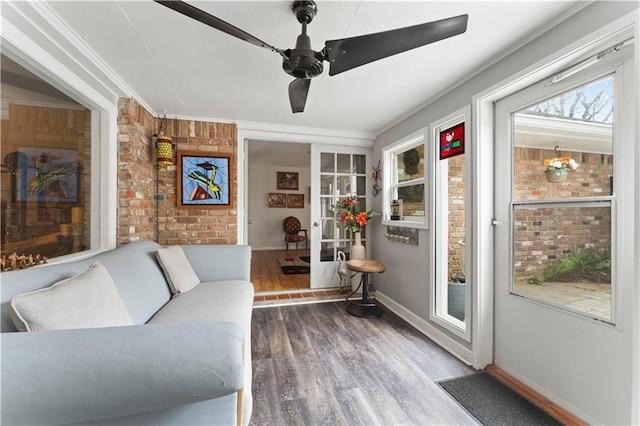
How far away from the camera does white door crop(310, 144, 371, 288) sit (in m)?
3.48

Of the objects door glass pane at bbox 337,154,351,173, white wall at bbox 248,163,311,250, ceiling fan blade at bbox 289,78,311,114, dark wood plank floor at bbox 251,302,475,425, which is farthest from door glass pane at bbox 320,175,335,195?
white wall at bbox 248,163,311,250

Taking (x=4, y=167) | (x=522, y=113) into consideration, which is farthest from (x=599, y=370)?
(x=4, y=167)

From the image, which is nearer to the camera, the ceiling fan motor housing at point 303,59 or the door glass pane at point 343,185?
the ceiling fan motor housing at point 303,59

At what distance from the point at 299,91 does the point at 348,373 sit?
75.7 inches

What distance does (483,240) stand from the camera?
1871mm

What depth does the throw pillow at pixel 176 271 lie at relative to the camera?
2.01 metres

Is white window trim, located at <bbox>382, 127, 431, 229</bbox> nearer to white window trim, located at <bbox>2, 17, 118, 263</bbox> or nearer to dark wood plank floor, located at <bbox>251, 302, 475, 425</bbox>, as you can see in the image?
dark wood plank floor, located at <bbox>251, 302, 475, 425</bbox>

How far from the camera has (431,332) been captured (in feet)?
7.68

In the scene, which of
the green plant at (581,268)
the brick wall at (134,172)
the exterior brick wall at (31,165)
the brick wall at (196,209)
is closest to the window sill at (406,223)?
the green plant at (581,268)

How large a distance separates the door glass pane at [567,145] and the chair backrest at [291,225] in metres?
5.35

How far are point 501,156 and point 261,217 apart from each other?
18.9 ft

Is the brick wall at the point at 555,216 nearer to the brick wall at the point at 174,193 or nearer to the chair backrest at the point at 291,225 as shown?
the brick wall at the point at 174,193

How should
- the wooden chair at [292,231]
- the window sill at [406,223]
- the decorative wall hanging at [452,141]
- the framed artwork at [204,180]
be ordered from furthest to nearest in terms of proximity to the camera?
the wooden chair at [292,231]
the framed artwork at [204,180]
the window sill at [406,223]
the decorative wall hanging at [452,141]

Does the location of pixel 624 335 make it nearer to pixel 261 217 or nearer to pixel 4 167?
pixel 4 167
